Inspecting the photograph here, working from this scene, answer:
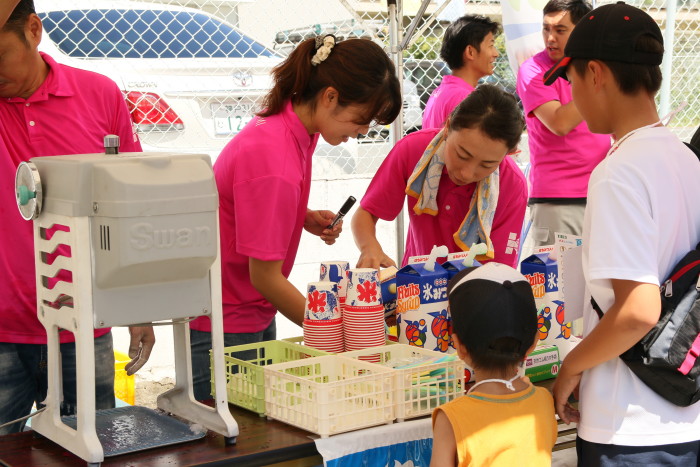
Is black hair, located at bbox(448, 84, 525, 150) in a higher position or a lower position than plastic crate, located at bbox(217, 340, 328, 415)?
higher

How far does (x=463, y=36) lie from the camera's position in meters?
3.96

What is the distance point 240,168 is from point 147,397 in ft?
8.17

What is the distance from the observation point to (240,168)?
82.3 inches

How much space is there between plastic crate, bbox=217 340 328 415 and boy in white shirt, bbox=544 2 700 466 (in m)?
0.61

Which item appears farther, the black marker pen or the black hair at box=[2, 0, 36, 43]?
the black marker pen

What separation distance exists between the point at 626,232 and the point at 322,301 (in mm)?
723

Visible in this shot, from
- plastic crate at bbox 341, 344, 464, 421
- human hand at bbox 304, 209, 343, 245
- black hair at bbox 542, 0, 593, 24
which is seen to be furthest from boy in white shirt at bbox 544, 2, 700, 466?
black hair at bbox 542, 0, 593, 24

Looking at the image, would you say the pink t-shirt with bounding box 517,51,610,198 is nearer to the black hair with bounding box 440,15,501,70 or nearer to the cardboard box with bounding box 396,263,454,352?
the black hair with bounding box 440,15,501,70

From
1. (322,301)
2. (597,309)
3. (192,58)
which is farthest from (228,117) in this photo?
(597,309)

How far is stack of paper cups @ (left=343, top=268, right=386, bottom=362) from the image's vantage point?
6.60 feet

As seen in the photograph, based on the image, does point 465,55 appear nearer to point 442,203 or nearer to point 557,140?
point 557,140

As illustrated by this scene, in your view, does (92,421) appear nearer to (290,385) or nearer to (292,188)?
(290,385)

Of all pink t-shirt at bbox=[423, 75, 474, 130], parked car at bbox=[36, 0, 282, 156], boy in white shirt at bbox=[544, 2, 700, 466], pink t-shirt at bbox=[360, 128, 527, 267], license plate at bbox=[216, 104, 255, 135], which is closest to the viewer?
boy in white shirt at bbox=[544, 2, 700, 466]

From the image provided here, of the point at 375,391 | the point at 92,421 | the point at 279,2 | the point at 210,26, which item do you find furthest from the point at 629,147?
the point at 279,2
